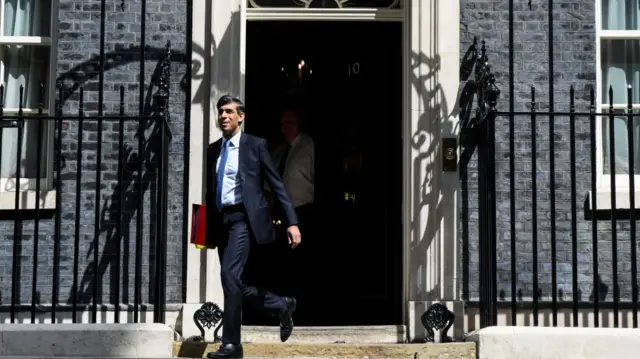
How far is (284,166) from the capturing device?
9945mm

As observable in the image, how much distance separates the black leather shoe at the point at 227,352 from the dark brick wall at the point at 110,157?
1.25 metres

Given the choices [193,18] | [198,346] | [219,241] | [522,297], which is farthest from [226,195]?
[522,297]

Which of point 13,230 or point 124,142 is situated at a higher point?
point 124,142

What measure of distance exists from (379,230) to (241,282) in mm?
2715

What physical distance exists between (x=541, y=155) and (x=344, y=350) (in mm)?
2150

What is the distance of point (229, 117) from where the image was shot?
791cm

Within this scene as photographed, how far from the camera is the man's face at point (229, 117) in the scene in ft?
25.9

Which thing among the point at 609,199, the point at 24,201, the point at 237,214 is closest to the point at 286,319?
the point at 237,214

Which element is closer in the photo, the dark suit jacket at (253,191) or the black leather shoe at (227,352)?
the black leather shoe at (227,352)

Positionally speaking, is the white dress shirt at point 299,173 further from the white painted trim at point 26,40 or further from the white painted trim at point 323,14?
the white painted trim at point 26,40

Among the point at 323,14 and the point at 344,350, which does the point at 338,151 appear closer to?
the point at 323,14

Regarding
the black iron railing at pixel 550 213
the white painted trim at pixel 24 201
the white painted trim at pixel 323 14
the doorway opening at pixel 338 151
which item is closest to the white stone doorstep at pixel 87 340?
the white painted trim at pixel 24 201

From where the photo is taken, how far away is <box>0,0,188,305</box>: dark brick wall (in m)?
8.88

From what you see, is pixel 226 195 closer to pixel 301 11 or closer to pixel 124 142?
pixel 124 142
